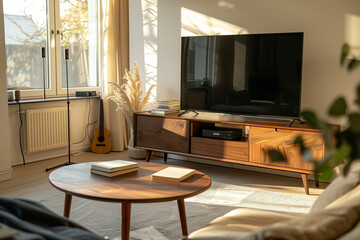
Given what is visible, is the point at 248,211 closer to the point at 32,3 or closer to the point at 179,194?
the point at 179,194

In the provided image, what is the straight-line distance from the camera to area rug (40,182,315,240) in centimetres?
267

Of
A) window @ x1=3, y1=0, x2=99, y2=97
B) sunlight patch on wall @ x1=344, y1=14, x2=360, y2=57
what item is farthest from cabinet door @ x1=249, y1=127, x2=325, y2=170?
window @ x1=3, y1=0, x2=99, y2=97

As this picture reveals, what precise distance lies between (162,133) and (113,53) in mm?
1407

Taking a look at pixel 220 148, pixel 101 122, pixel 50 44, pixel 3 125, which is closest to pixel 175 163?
pixel 220 148

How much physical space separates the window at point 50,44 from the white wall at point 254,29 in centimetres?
58

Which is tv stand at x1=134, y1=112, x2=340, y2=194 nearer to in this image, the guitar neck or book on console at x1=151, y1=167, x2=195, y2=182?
the guitar neck

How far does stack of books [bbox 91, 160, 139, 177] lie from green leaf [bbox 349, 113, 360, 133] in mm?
2150

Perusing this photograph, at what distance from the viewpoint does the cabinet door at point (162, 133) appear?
13.5 ft

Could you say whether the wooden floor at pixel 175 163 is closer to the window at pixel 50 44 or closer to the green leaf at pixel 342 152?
the window at pixel 50 44

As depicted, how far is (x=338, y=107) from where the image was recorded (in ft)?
1.55

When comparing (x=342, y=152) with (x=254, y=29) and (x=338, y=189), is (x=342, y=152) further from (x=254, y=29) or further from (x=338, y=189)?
(x=254, y=29)

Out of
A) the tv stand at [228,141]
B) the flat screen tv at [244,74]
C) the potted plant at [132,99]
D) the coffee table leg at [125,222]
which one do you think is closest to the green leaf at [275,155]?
the coffee table leg at [125,222]

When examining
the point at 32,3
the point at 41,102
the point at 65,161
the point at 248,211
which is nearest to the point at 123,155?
the point at 65,161

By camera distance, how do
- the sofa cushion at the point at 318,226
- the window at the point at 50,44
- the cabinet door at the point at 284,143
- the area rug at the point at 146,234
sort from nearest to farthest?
the sofa cushion at the point at 318,226 → the area rug at the point at 146,234 → the cabinet door at the point at 284,143 → the window at the point at 50,44
